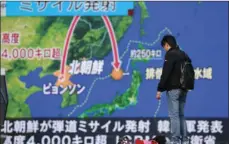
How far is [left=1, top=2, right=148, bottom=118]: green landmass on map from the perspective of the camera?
8.10 metres

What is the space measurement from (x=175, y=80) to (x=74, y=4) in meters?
2.30

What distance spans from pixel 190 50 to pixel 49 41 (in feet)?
6.62

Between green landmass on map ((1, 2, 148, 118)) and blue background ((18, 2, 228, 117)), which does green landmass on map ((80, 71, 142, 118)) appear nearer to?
blue background ((18, 2, 228, 117))

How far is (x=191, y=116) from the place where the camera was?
26.6 ft

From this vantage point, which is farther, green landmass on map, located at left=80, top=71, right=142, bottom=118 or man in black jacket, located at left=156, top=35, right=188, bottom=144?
green landmass on map, located at left=80, top=71, right=142, bottom=118

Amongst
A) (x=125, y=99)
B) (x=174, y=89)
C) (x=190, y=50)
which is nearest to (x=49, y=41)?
(x=125, y=99)

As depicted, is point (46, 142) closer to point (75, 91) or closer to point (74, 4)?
point (75, 91)

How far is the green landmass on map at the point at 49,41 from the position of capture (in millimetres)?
8102

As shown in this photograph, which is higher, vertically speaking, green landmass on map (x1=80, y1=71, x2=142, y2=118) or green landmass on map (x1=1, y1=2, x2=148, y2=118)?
green landmass on map (x1=1, y1=2, x2=148, y2=118)

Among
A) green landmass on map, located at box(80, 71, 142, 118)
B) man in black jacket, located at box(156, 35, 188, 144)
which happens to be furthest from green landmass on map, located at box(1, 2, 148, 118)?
man in black jacket, located at box(156, 35, 188, 144)

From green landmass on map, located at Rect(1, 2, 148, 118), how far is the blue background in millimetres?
202

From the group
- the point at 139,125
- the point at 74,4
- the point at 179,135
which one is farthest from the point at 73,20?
the point at 179,135

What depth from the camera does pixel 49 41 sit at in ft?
26.7

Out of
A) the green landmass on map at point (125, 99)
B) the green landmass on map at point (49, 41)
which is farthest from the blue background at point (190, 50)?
the green landmass on map at point (49, 41)
